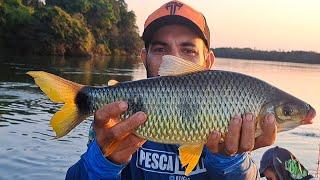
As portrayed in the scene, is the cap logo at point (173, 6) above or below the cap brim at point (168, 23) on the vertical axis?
above

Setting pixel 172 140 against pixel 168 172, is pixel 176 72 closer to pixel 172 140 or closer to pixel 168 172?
pixel 172 140

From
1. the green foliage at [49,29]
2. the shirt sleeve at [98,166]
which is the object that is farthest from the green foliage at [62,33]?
the shirt sleeve at [98,166]

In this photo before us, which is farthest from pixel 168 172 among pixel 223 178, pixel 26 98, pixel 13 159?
pixel 26 98

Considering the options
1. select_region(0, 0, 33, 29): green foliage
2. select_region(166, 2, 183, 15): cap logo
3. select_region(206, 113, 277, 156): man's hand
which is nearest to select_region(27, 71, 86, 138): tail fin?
select_region(206, 113, 277, 156): man's hand

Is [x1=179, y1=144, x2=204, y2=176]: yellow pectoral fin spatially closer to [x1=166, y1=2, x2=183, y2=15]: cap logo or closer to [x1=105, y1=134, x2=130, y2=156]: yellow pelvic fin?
[x1=105, y1=134, x2=130, y2=156]: yellow pelvic fin

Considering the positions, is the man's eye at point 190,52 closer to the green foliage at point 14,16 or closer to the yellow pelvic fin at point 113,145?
the yellow pelvic fin at point 113,145

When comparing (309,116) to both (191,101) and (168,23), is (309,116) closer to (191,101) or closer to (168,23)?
(191,101)

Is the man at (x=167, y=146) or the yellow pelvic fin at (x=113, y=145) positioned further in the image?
the yellow pelvic fin at (x=113, y=145)
